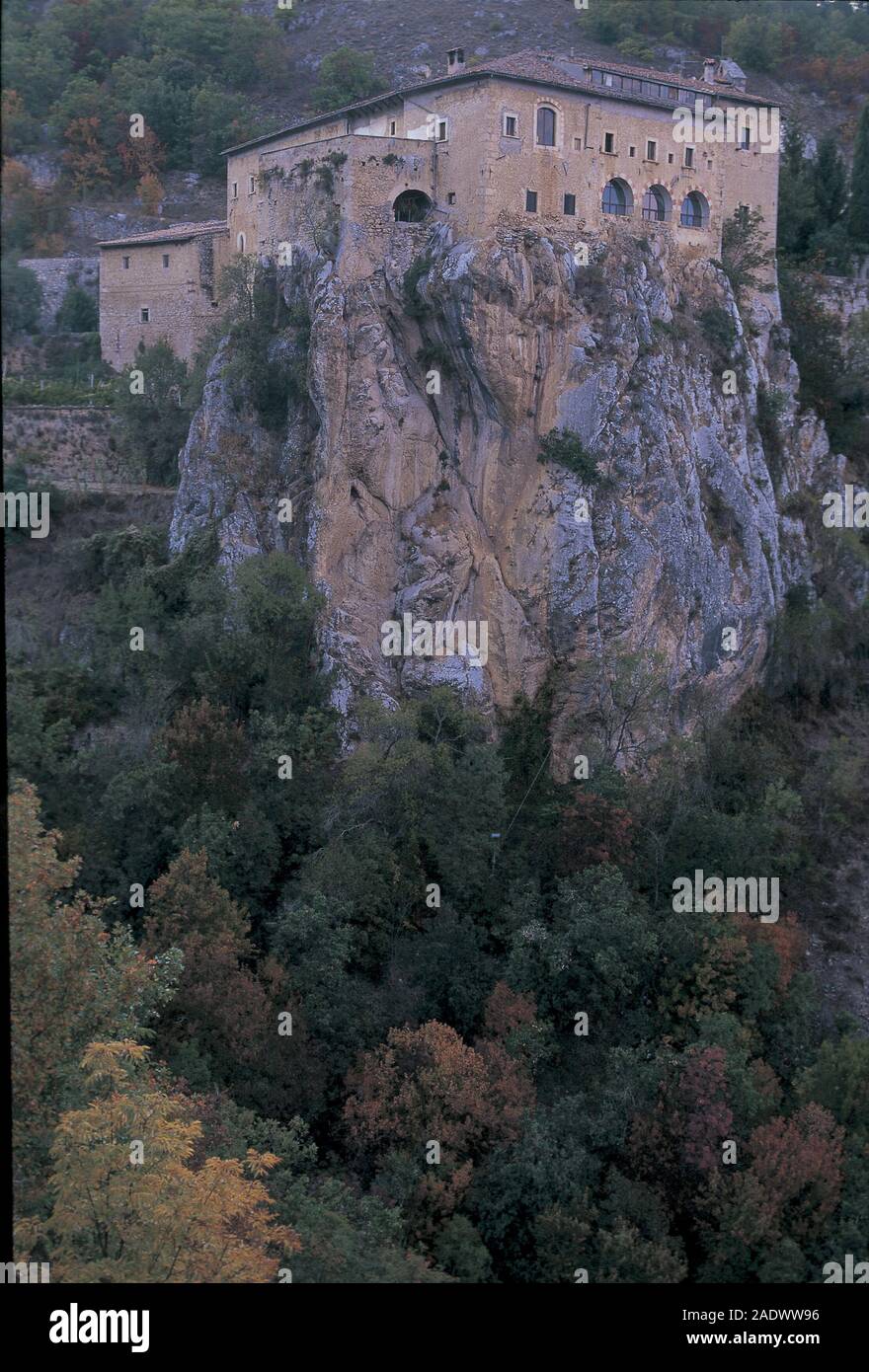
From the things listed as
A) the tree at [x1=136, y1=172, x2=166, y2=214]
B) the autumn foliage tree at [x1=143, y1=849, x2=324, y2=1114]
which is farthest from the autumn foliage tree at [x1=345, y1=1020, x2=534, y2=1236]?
the tree at [x1=136, y1=172, x2=166, y2=214]

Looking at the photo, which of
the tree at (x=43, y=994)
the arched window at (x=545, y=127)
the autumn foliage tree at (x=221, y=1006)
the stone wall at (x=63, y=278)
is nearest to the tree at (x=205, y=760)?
the autumn foliage tree at (x=221, y=1006)

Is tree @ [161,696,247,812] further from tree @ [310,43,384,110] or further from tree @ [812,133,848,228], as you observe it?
tree @ [310,43,384,110]

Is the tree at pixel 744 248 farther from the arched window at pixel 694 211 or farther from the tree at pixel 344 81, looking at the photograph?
the tree at pixel 344 81

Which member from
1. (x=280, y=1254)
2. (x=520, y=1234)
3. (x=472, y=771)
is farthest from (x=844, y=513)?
(x=280, y=1254)

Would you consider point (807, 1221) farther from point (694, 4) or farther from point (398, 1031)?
point (694, 4)

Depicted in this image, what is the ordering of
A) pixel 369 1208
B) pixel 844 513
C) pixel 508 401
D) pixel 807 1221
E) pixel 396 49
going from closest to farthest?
pixel 369 1208 → pixel 807 1221 → pixel 508 401 → pixel 844 513 → pixel 396 49

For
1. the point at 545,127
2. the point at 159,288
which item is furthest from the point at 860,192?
the point at 159,288

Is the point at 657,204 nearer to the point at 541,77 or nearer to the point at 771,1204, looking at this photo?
the point at 541,77
